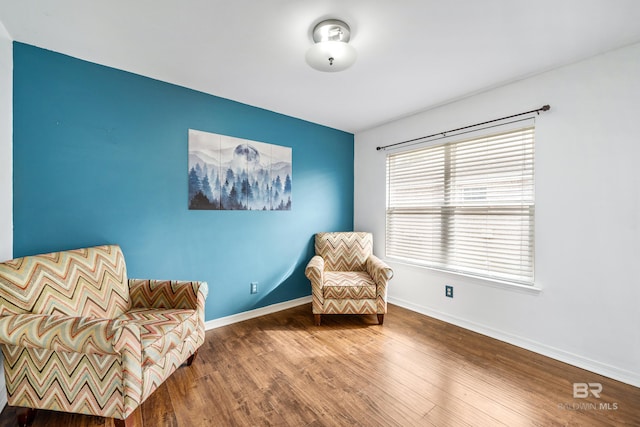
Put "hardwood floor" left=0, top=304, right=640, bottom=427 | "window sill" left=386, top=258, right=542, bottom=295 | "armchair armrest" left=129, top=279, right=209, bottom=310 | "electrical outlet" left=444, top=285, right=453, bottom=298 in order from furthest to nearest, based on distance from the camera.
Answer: "electrical outlet" left=444, top=285, right=453, bottom=298 → "window sill" left=386, top=258, right=542, bottom=295 → "armchair armrest" left=129, top=279, right=209, bottom=310 → "hardwood floor" left=0, top=304, right=640, bottom=427

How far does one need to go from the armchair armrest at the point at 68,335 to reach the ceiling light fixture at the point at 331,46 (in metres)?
1.97

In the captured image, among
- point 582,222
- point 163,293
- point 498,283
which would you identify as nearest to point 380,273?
point 498,283

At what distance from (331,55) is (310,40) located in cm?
21

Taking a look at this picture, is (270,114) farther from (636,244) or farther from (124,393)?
(636,244)

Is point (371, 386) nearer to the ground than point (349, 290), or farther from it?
nearer to the ground

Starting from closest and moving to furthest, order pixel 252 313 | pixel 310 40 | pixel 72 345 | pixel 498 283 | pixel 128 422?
1. pixel 72 345
2. pixel 128 422
3. pixel 310 40
4. pixel 498 283
5. pixel 252 313

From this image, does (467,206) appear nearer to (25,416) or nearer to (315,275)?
(315,275)

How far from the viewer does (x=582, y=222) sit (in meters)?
2.04

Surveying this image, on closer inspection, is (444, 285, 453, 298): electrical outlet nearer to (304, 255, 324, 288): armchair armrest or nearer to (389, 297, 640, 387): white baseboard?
(389, 297, 640, 387): white baseboard

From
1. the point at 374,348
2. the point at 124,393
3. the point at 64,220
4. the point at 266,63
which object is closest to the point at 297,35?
the point at 266,63

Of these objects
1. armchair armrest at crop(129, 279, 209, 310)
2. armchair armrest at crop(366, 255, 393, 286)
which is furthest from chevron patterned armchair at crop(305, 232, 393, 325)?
armchair armrest at crop(129, 279, 209, 310)

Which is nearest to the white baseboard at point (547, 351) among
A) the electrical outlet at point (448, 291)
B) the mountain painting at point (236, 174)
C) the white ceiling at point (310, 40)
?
the electrical outlet at point (448, 291)

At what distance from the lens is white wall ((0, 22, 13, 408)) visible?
5.52 feet

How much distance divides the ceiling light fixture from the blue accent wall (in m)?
1.36
